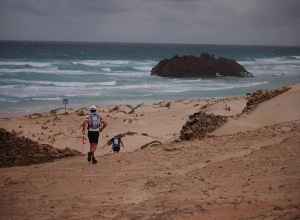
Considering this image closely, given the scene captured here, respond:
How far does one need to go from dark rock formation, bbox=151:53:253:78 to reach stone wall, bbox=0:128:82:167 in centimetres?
4617

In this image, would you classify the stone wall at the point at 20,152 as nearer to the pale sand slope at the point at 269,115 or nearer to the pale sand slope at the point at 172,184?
the pale sand slope at the point at 172,184

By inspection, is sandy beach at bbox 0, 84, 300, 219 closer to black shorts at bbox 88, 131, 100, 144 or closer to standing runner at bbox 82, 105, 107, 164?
standing runner at bbox 82, 105, 107, 164

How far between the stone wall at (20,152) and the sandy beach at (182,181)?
1.59 ft

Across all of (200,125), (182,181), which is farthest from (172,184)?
(200,125)

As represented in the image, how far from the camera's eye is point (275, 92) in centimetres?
1363

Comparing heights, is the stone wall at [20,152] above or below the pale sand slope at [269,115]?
below

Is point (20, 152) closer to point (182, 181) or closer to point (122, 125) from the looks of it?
point (182, 181)

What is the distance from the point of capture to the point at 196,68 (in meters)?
57.8

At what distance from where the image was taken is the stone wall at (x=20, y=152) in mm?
9203

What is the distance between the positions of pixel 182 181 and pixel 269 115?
19.1 feet

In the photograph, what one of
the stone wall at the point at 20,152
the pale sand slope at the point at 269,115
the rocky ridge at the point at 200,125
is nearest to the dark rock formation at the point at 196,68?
the pale sand slope at the point at 269,115

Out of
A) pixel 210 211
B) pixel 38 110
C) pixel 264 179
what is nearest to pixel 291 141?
pixel 264 179

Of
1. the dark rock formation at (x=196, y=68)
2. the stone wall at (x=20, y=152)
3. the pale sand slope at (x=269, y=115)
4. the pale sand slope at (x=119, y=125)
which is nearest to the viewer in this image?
the stone wall at (x=20, y=152)

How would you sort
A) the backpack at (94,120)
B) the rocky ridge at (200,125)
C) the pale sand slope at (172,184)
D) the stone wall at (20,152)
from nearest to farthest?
the pale sand slope at (172,184) → the backpack at (94,120) → the stone wall at (20,152) → the rocky ridge at (200,125)
